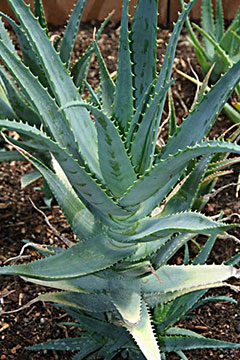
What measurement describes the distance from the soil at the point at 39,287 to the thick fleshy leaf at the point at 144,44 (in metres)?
0.63

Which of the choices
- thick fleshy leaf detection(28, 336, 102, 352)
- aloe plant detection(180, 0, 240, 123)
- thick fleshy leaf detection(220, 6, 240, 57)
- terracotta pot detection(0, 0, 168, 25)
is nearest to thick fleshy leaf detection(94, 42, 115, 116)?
thick fleshy leaf detection(28, 336, 102, 352)

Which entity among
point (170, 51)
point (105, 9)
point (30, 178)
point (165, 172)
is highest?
point (105, 9)

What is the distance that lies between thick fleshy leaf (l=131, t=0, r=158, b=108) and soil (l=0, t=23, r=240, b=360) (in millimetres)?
634

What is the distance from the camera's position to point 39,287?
68.1 inches

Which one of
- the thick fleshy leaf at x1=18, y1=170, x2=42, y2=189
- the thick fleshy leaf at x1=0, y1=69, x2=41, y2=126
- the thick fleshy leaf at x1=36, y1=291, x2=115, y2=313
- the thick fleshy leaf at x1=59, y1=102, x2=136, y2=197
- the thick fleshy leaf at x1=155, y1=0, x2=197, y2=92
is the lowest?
the thick fleshy leaf at x1=36, y1=291, x2=115, y2=313

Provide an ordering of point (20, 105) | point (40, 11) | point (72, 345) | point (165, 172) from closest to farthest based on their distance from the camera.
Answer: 1. point (165, 172)
2. point (72, 345)
3. point (40, 11)
4. point (20, 105)

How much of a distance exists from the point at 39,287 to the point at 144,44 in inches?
33.4

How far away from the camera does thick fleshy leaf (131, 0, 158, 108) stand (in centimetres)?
111

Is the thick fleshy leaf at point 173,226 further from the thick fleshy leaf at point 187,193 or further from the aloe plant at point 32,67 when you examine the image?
the aloe plant at point 32,67

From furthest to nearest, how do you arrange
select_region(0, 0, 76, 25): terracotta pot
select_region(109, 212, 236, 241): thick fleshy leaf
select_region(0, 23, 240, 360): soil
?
select_region(0, 0, 76, 25): terracotta pot → select_region(0, 23, 240, 360): soil → select_region(109, 212, 236, 241): thick fleshy leaf

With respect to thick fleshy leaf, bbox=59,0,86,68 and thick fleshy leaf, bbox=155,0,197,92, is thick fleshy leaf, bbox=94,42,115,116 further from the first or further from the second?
thick fleshy leaf, bbox=59,0,86,68

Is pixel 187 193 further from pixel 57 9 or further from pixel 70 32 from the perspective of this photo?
pixel 57 9

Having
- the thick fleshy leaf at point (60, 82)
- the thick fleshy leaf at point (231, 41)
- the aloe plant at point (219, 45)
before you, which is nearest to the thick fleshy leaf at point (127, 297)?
the thick fleshy leaf at point (60, 82)

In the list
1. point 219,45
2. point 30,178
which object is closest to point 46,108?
point 30,178
